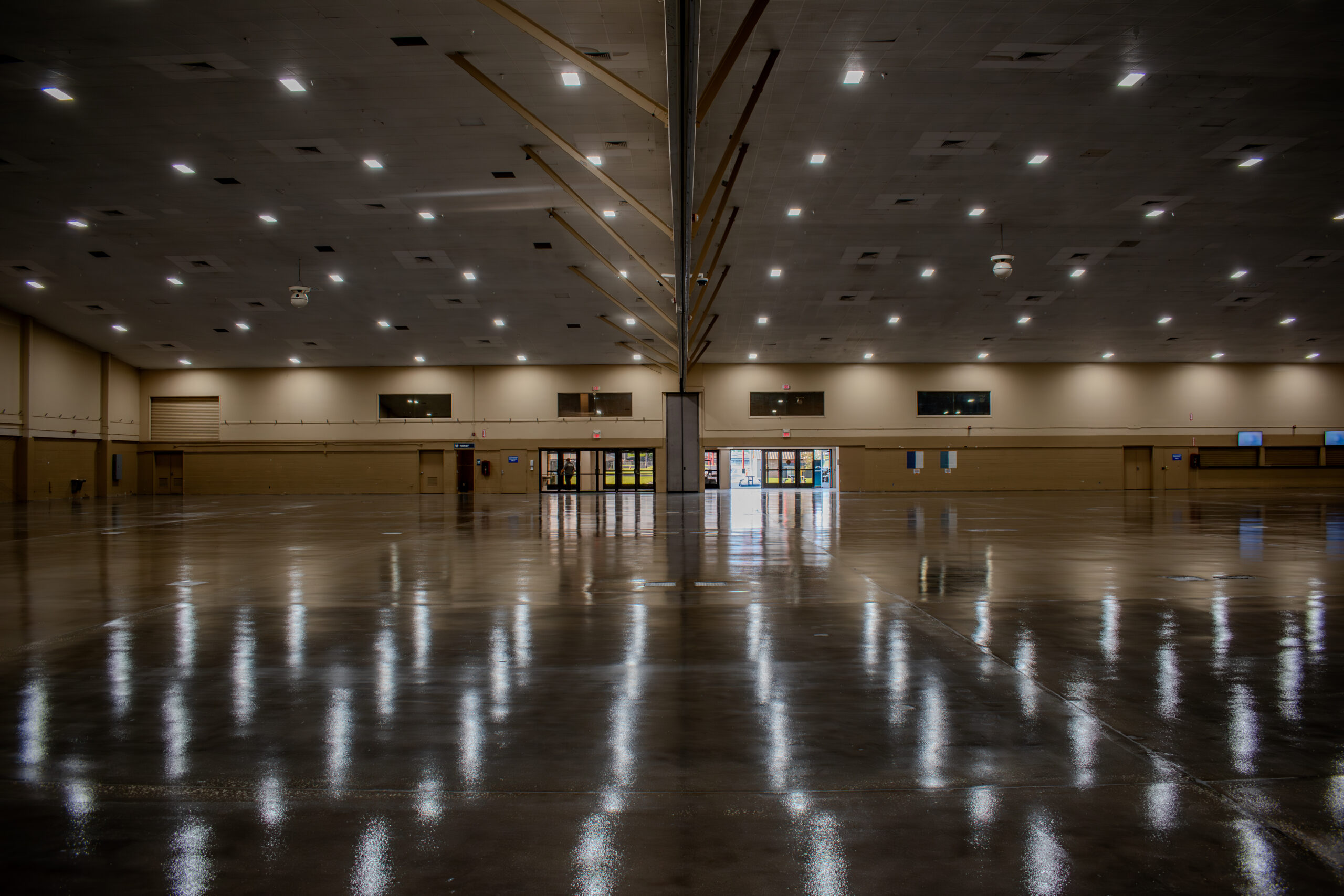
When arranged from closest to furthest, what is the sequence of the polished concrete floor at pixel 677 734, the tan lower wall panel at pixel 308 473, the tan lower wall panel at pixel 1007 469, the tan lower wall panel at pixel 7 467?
the polished concrete floor at pixel 677 734
the tan lower wall panel at pixel 7 467
the tan lower wall panel at pixel 308 473
the tan lower wall panel at pixel 1007 469

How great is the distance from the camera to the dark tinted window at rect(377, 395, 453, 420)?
40.2m

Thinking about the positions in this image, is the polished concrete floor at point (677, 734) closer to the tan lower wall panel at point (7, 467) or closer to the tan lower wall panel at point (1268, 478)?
the tan lower wall panel at point (7, 467)

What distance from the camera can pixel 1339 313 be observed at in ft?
106

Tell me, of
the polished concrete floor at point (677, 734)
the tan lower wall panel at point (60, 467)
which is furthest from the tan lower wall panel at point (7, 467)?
the polished concrete floor at point (677, 734)

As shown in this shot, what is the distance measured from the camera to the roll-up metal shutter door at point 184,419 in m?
40.4

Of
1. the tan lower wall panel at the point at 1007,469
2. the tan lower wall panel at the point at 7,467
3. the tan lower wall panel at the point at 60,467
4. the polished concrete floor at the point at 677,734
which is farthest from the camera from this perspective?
the tan lower wall panel at the point at 1007,469

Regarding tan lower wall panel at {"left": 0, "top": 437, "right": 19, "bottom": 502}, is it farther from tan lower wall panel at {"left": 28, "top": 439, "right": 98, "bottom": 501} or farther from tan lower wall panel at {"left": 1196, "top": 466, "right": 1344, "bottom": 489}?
tan lower wall panel at {"left": 1196, "top": 466, "right": 1344, "bottom": 489}

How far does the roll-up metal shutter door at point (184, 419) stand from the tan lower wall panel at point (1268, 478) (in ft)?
189

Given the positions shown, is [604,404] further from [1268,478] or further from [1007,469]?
[1268,478]

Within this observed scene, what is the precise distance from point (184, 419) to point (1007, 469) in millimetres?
48269

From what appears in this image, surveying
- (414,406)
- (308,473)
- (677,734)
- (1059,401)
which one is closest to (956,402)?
(1059,401)

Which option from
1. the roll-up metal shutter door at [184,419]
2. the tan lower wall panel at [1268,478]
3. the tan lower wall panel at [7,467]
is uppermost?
the roll-up metal shutter door at [184,419]

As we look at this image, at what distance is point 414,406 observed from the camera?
40.2 metres

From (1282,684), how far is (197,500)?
38.8 m
